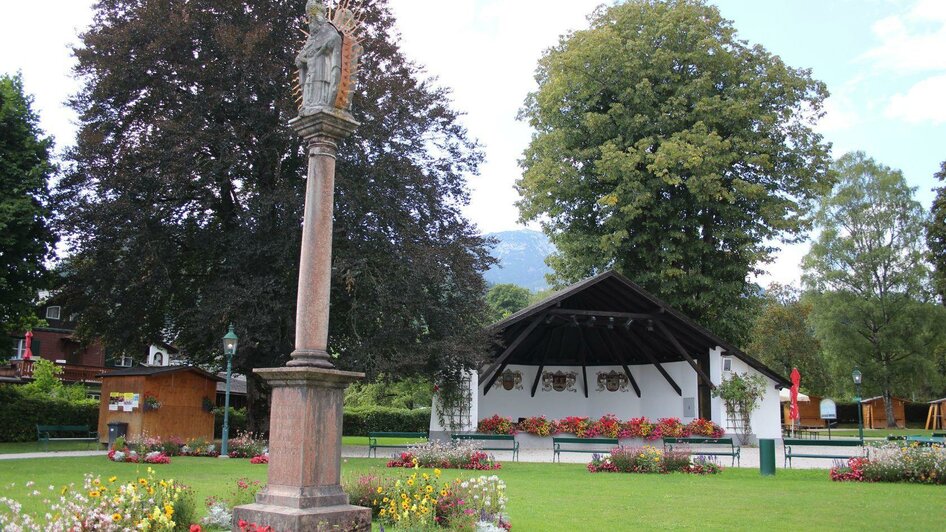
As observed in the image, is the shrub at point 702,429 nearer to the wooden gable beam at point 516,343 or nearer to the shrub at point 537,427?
the shrub at point 537,427

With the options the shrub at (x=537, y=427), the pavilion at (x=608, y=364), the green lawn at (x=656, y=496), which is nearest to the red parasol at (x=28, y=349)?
the green lawn at (x=656, y=496)

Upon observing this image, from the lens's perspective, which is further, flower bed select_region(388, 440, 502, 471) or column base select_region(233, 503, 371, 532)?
flower bed select_region(388, 440, 502, 471)

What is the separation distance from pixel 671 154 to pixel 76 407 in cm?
2431

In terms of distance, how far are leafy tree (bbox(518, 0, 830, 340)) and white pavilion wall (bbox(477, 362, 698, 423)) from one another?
3195mm

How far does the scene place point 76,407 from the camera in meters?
29.2

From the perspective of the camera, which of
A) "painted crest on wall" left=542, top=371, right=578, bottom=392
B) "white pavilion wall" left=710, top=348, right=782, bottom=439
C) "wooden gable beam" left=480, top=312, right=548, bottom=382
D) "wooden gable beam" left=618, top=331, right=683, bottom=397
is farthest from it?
"painted crest on wall" left=542, top=371, right=578, bottom=392

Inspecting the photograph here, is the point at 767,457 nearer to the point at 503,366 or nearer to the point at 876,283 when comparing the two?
the point at 503,366

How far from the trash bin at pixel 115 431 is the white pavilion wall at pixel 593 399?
1299cm

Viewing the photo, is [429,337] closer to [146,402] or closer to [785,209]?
[146,402]

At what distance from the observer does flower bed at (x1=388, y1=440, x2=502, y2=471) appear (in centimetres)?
1822

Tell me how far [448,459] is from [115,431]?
10677mm

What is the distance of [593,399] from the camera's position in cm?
3284

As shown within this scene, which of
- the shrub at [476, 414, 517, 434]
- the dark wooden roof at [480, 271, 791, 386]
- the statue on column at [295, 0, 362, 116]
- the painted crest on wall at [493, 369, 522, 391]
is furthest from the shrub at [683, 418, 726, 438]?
the statue on column at [295, 0, 362, 116]

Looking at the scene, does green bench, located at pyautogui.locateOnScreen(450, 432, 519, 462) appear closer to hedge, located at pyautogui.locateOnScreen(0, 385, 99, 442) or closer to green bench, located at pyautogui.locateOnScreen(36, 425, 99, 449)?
green bench, located at pyautogui.locateOnScreen(36, 425, 99, 449)
